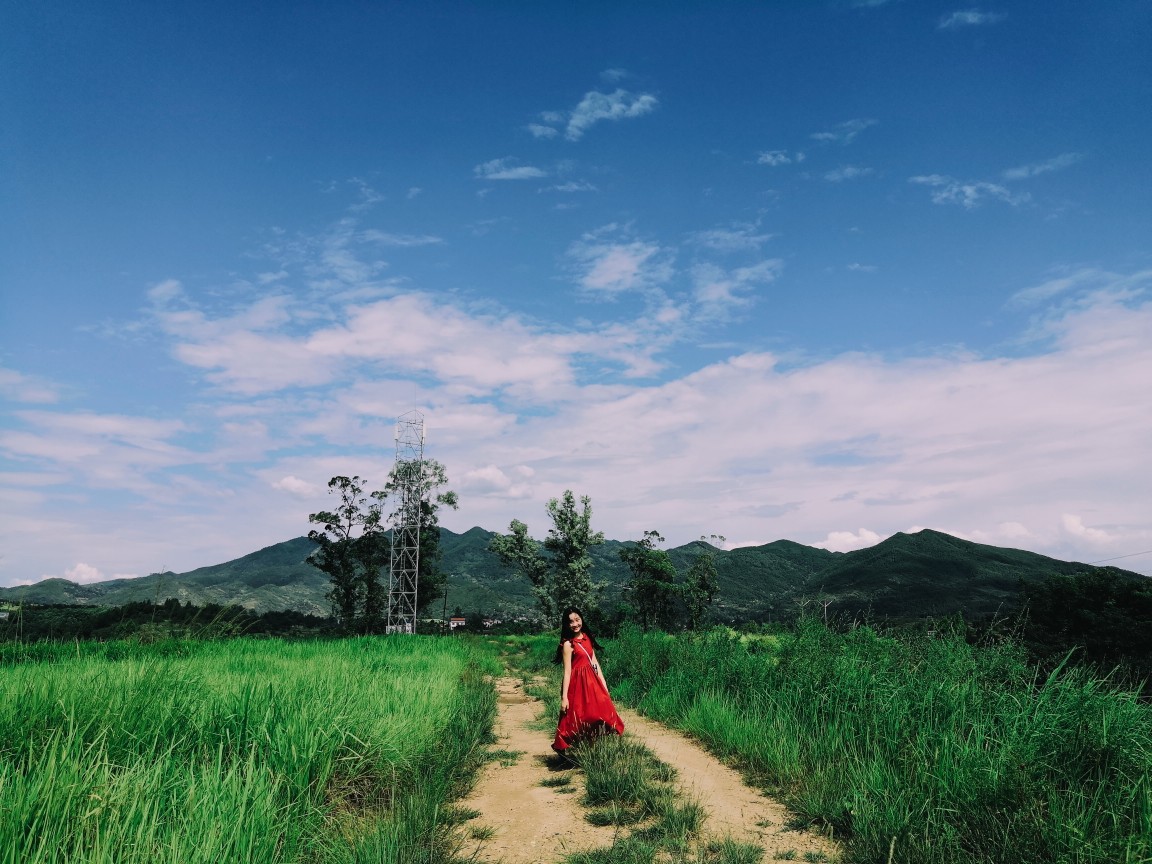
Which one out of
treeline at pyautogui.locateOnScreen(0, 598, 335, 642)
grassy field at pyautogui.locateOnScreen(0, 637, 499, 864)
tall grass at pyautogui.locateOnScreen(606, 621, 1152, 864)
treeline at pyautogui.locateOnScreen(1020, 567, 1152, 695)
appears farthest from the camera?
treeline at pyautogui.locateOnScreen(1020, 567, 1152, 695)

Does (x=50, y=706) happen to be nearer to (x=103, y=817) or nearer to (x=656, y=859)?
(x=103, y=817)

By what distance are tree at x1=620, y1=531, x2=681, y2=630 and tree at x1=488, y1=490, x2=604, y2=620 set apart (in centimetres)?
1132

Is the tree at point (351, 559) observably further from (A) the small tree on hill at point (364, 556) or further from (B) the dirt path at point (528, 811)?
(B) the dirt path at point (528, 811)

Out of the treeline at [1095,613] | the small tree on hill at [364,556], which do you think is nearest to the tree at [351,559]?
the small tree on hill at [364,556]

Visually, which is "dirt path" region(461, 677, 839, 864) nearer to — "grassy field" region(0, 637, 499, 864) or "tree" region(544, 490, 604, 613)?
"grassy field" region(0, 637, 499, 864)

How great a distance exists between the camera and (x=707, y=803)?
5.43 m

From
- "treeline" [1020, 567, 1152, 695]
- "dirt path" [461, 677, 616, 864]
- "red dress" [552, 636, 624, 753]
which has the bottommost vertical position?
"treeline" [1020, 567, 1152, 695]

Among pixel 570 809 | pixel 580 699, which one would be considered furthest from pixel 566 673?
pixel 570 809

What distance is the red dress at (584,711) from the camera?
7.18m

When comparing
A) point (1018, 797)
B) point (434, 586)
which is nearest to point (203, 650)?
point (1018, 797)

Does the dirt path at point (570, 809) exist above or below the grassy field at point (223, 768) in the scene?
below

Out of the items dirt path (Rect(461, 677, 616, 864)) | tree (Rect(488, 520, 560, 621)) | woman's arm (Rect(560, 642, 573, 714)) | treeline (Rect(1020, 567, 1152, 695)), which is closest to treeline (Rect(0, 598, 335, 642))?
dirt path (Rect(461, 677, 616, 864))

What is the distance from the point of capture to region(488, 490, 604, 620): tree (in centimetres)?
4638

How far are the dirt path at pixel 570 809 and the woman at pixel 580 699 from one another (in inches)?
17.2
